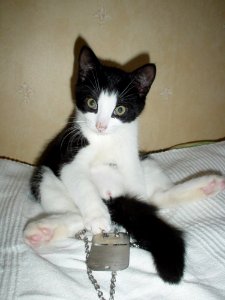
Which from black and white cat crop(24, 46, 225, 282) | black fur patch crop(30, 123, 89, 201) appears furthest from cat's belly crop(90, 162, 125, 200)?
black fur patch crop(30, 123, 89, 201)

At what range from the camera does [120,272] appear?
2.68 feet

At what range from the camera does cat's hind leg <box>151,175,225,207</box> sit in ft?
3.52

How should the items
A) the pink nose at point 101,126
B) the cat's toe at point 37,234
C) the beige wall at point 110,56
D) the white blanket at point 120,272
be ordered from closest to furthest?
the white blanket at point 120,272, the cat's toe at point 37,234, the pink nose at point 101,126, the beige wall at point 110,56

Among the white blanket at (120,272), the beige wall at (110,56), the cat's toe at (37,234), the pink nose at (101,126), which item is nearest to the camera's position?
the white blanket at (120,272)

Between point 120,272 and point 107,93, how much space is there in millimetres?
609

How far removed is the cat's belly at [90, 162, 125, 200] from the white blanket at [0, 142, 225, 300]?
203 millimetres

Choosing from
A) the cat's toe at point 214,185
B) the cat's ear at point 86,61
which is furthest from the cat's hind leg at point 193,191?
the cat's ear at point 86,61

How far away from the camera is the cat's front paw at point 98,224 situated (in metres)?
0.88

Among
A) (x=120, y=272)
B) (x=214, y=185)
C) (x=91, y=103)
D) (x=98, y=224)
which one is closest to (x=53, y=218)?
(x=98, y=224)

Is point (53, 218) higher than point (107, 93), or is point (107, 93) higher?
point (107, 93)

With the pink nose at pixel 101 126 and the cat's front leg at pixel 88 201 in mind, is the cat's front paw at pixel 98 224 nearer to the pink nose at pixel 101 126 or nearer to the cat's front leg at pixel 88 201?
the cat's front leg at pixel 88 201

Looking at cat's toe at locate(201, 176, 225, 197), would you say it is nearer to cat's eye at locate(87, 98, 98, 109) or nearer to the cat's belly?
the cat's belly

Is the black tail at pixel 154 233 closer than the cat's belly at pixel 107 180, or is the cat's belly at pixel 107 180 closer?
the black tail at pixel 154 233

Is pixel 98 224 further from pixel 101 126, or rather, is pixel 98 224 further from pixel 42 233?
pixel 101 126
